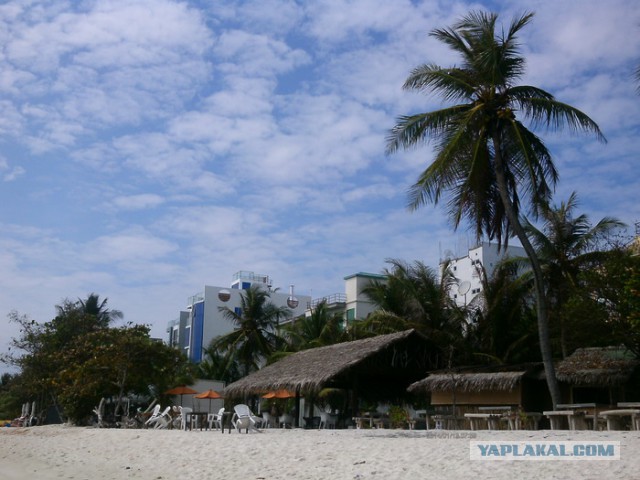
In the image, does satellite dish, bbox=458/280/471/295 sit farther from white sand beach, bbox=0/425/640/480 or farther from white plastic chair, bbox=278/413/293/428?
white sand beach, bbox=0/425/640/480

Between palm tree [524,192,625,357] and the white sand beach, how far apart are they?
365 inches

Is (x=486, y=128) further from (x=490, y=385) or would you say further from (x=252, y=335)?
(x=252, y=335)

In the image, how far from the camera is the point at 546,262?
22.3 meters

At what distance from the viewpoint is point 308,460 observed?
10.6m

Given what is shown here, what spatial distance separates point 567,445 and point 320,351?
14850mm

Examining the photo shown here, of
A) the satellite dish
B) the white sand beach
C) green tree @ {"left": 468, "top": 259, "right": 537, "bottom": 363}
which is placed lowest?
the white sand beach

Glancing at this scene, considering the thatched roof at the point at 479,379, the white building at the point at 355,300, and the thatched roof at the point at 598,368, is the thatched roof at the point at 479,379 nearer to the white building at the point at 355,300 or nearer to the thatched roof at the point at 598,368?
the thatched roof at the point at 598,368

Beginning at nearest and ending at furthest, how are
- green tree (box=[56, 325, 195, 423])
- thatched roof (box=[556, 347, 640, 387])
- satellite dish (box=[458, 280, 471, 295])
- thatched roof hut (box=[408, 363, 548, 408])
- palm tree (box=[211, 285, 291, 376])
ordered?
thatched roof (box=[556, 347, 640, 387])
thatched roof hut (box=[408, 363, 548, 408])
green tree (box=[56, 325, 195, 423])
satellite dish (box=[458, 280, 471, 295])
palm tree (box=[211, 285, 291, 376])

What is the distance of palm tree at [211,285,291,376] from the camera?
3794cm

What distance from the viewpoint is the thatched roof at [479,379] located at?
18766 millimetres

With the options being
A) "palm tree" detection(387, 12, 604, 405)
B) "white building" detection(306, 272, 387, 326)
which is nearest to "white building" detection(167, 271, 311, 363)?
"white building" detection(306, 272, 387, 326)

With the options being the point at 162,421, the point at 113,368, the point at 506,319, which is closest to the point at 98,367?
the point at 113,368

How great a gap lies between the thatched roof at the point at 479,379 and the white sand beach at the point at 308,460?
4.75 metres

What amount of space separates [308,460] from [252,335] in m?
27.6
